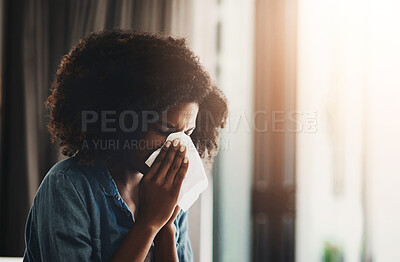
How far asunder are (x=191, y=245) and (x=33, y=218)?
0.52 metres

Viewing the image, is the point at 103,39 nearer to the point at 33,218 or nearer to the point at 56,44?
the point at 56,44

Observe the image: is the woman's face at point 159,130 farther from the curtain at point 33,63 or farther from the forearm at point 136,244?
the curtain at point 33,63

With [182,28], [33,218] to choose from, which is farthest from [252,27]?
[33,218]

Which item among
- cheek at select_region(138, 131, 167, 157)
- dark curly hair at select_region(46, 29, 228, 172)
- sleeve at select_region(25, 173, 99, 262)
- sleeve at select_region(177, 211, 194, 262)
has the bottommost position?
sleeve at select_region(177, 211, 194, 262)

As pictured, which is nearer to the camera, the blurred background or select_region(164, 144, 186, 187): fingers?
select_region(164, 144, 186, 187): fingers

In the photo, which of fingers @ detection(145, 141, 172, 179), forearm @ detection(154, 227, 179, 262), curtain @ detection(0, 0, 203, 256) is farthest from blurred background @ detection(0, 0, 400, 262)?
fingers @ detection(145, 141, 172, 179)

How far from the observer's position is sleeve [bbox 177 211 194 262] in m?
1.36

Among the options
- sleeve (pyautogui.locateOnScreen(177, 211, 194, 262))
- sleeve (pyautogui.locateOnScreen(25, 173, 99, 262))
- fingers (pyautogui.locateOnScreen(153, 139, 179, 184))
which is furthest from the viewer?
sleeve (pyautogui.locateOnScreen(177, 211, 194, 262))

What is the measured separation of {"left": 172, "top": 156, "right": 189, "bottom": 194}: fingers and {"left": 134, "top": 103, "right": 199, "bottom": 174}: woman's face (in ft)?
0.31

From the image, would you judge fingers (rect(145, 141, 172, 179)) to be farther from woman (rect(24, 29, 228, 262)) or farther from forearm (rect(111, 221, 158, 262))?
forearm (rect(111, 221, 158, 262))

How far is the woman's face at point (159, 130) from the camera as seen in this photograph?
1.26m

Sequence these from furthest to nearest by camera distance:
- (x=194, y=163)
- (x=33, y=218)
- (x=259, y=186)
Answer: (x=259, y=186) < (x=194, y=163) < (x=33, y=218)

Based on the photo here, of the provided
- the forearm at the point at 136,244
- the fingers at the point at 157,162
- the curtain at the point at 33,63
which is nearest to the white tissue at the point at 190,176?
the fingers at the point at 157,162

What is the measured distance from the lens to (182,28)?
142 centimetres
